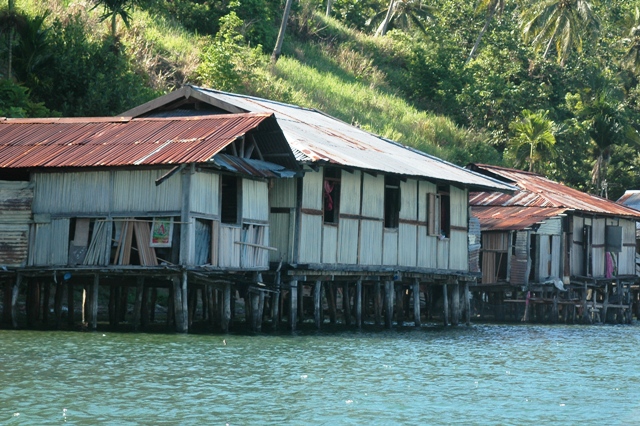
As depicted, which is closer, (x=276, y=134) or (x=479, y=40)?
(x=276, y=134)

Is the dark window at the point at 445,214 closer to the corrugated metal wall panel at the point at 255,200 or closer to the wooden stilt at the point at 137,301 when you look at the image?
the corrugated metal wall panel at the point at 255,200

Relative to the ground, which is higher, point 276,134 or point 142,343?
point 276,134

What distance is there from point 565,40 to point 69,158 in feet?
126

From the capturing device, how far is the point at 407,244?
3078 centimetres

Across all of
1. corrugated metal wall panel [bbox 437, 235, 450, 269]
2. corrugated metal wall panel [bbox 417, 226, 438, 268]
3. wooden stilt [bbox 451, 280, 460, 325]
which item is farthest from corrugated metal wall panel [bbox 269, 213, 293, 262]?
wooden stilt [bbox 451, 280, 460, 325]

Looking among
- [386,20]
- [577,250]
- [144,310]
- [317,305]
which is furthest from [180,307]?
[386,20]

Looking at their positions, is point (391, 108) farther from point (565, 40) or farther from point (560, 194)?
point (560, 194)

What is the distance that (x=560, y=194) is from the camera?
1609 inches

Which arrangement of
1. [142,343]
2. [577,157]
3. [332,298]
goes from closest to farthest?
[142,343]
[332,298]
[577,157]

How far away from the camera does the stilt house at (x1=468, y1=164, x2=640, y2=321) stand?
37469mm

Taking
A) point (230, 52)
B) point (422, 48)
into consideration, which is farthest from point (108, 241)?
point (422, 48)

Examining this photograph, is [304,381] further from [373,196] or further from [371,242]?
[373,196]

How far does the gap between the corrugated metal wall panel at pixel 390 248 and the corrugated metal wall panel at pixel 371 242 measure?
0.22 metres

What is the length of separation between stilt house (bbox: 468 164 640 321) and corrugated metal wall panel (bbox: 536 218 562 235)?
33 mm
